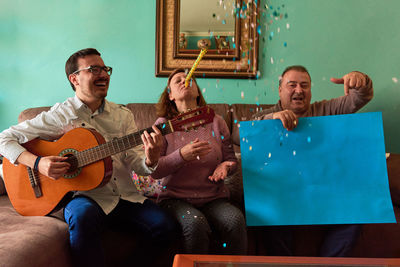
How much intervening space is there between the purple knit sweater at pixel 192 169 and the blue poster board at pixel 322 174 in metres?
0.23

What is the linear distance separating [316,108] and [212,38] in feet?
3.11

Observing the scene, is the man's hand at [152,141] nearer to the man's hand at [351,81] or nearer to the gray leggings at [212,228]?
the gray leggings at [212,228]

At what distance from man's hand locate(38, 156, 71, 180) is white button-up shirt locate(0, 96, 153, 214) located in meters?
0.13

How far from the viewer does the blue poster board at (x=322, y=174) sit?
1244 mm

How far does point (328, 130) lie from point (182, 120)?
608 millimetres

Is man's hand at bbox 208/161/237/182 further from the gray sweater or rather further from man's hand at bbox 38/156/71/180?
man's hand at bbox 38/156/71/180

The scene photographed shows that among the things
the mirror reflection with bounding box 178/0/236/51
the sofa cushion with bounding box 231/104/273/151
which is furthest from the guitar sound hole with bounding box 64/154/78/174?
the mirror reflection with bounding box 178/0/236/51

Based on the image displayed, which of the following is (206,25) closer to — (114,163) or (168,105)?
(168,105)

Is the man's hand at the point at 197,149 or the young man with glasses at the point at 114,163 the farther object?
the man's hand at the point at 197,149

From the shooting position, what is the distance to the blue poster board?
1.24 m

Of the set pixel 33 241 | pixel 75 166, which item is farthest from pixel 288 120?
pixel 33 241

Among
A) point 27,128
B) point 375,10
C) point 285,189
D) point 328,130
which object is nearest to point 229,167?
point 285,189

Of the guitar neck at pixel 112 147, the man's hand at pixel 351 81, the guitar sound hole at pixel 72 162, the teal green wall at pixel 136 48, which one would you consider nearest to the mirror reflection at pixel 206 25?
the teal green wall at pixel 136 48

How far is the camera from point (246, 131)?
133 centimetres
